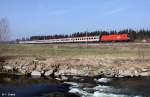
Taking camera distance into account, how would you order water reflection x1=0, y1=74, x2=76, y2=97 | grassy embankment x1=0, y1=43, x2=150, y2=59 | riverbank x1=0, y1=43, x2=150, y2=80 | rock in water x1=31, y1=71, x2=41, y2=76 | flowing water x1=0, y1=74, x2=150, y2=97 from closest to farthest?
water reflection x1=0, y1=74, x2=76, y2=97
flowing water x1=0, y1=74, x2=150, y2=97
rock in water x1=31, y1=71, x2=41, y2=76
riverbank x1=0, y1=43, x2=150, y2=80
grassy embankment x1=0, y1=43, x2=150, y2=59

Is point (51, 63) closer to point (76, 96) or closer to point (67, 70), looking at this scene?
point (67, 70)

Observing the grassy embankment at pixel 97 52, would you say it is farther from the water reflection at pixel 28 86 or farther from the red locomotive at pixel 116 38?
the red locomotive at pixel 116 38

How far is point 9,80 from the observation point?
36281 millimetres

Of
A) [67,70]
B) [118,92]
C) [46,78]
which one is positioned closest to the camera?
[118,92]

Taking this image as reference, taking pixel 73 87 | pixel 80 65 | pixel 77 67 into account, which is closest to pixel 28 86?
pixel 73 87

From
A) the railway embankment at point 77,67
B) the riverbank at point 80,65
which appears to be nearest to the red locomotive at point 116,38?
the riverbank at point 80,65

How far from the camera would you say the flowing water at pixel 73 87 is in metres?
29.3

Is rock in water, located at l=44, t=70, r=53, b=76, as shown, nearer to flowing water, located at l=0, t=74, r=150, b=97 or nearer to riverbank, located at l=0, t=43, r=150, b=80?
riverbank, located at l=0, t=43, r=150, b=80

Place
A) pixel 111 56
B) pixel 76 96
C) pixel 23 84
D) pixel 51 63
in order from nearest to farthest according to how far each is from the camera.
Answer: pixel 76 96 < pixel 23 84 < pixel 51 63 < pixel 111 56

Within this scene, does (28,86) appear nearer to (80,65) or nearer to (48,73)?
(48,73)

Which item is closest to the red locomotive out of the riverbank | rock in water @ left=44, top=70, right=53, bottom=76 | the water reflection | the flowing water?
the riverbank

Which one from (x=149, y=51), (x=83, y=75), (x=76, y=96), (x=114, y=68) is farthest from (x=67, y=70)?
(x=149, y=51)

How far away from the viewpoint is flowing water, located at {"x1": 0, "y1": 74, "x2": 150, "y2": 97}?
29270 millimetres

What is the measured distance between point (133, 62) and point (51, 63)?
40.1 ft
